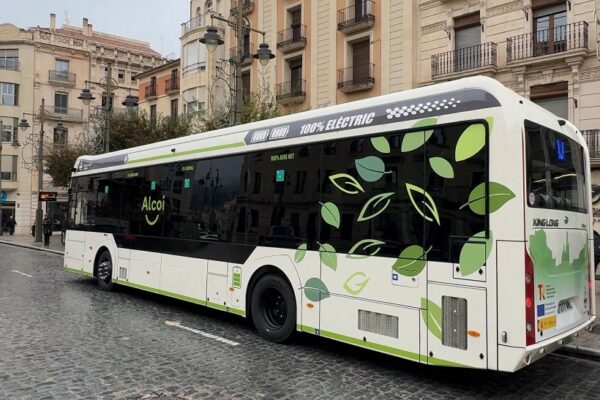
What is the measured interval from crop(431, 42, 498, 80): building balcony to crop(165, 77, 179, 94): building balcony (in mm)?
22449

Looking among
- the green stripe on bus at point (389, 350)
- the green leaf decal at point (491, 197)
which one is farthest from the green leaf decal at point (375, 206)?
the green stripe on bus at point (389, 350)

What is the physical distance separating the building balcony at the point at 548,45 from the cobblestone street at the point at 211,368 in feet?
45.4

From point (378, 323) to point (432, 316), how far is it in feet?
2.41

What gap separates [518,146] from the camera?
15.1ft

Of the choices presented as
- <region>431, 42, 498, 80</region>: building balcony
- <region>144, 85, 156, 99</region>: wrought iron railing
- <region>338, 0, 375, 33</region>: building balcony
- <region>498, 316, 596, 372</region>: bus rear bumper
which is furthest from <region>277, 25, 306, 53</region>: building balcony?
<region>498, 316, 596, 372</region>: bus rear bumper

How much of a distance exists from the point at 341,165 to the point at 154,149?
5047 mm

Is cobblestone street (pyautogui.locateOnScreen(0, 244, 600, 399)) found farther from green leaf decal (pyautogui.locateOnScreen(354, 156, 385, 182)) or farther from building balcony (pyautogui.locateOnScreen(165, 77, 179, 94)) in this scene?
building balcony (pyautogui.locateOnScreen(165, 77, 179, 94))

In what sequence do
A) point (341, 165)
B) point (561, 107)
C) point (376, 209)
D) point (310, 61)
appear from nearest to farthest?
point (376, 209) → point (341, 165) → point (561, 107) → point (310, 61)

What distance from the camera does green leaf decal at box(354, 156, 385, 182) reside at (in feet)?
18.7

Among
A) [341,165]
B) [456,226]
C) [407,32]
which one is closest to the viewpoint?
[456,226]

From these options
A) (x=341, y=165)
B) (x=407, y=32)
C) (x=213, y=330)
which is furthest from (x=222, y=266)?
(x=407, y=32)

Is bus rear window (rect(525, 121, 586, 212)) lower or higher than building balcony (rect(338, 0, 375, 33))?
lower

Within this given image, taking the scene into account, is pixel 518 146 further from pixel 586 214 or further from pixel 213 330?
pixel 213 330

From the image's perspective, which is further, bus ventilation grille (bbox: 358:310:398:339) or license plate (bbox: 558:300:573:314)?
bus ventilation grille (bbox: 358:310:398:339)
